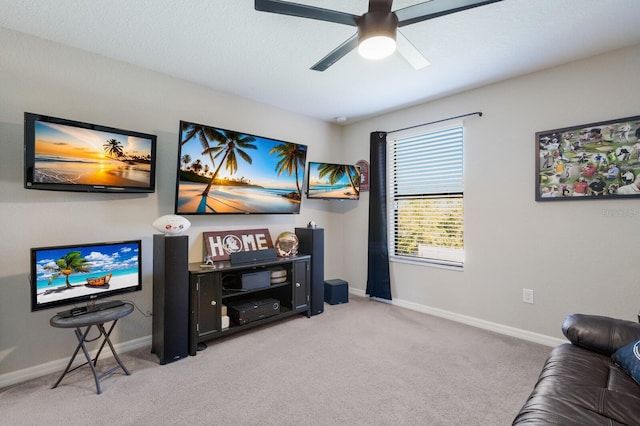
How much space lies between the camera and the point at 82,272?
7.14 ft

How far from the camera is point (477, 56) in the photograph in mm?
2467

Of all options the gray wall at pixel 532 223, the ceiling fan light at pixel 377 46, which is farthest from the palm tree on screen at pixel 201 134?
the gray wall at pixel 532 223

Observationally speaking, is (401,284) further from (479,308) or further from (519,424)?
(519,424)

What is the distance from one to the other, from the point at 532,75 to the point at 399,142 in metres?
1.49

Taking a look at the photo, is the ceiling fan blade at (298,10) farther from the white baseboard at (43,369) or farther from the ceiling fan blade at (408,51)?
the white baseboard at (43,369)

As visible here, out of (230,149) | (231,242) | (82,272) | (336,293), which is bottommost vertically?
(336,293)

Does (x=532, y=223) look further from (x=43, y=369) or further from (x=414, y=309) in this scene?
(x=43, y=369)

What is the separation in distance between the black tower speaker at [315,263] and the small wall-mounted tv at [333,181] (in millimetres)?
528

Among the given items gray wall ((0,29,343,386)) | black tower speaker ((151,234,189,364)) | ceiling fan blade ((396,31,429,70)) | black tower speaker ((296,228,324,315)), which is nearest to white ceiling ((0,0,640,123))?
gray wall ((0,29,343,386))

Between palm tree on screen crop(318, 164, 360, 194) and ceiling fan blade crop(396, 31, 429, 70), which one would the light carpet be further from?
ceiling fan blade crop(396, 31, 429, 70)

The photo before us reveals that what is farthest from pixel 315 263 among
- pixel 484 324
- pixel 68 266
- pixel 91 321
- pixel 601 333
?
pixel 601 333

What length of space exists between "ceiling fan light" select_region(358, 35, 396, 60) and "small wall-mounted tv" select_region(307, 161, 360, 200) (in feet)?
6.82

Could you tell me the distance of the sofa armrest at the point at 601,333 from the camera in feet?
5.21

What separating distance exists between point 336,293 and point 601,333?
2566 millimetres
